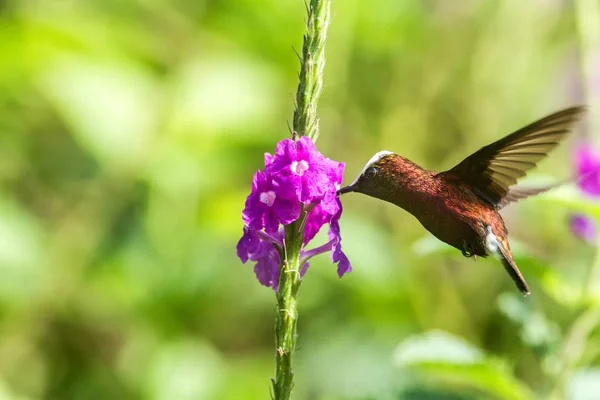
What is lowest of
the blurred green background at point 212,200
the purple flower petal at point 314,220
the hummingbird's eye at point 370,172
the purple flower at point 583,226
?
the purple flower petal at point 314,220

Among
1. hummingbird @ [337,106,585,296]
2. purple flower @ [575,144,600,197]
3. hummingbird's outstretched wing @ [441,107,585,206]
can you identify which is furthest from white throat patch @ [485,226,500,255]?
purple flower @ [575,144,600,197]

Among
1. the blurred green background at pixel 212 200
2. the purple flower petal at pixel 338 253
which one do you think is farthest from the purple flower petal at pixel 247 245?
the blurred green background at pixel 212 200

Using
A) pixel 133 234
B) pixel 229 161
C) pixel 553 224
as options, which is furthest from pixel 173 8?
pixel 553 224

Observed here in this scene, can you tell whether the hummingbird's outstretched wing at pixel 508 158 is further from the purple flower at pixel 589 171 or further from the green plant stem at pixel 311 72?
the purple flower at pixel 589 171

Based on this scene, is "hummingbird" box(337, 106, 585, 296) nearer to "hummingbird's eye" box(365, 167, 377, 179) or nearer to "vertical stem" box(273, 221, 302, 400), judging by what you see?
"hummingbird's eye" box(365, 167, 377, 179)

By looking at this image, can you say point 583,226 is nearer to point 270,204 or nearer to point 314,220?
point 314,220

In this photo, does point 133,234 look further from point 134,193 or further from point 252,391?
point 252,391
